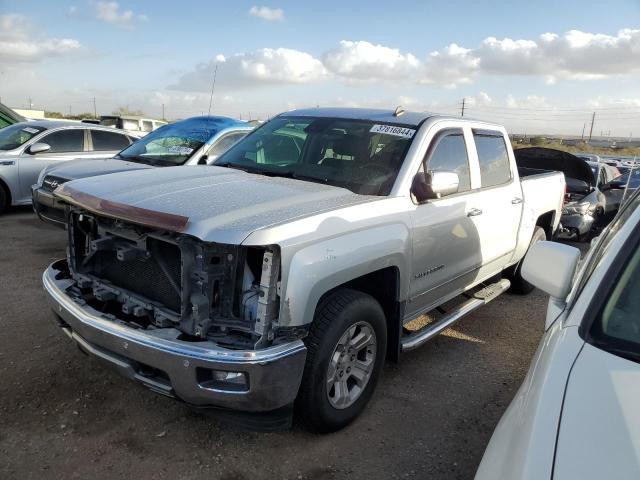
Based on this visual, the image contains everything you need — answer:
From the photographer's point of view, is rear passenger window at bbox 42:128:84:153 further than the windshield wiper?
Yes

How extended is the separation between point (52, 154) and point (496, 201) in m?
7.96

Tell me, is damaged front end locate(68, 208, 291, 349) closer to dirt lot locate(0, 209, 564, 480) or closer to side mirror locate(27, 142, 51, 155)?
dirt lot locate(0, 209, 564, 480)

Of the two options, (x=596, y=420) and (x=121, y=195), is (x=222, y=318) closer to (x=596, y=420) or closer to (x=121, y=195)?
(x=121, y=195)

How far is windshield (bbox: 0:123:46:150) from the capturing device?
29.7 ft

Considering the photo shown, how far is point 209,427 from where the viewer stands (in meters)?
3.17

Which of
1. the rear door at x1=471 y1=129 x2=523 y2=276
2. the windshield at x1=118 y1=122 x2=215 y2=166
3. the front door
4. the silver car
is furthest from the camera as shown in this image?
the silver car

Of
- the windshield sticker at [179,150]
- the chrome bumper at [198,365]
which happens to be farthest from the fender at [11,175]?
the chrome bumper at [198,365]

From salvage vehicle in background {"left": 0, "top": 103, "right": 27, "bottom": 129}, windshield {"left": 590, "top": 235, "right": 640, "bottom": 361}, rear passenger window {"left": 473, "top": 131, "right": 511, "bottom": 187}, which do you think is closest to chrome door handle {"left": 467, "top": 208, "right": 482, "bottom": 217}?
rear passenger window {"left": 473, "top": 131, "right": 511, "bottom": 187}

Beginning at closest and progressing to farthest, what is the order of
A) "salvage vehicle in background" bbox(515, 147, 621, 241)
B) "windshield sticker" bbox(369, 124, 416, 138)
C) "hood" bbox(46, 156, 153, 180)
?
"windshield sticker" bbox(369, 124, 416, 138), "hood" bbox(46, 156, 153, 180), "salvage vehicle in background" bbox(515, 147, 621, 241)

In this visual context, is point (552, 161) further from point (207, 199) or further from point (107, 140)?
point (107, 140)

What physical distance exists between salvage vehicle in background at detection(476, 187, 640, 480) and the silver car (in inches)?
358

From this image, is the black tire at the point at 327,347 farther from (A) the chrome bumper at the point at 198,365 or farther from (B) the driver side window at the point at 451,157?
(B) the driver side window at the point at 451,157

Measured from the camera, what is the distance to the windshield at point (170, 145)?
6902 millimetres

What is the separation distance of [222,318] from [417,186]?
1.66 m
